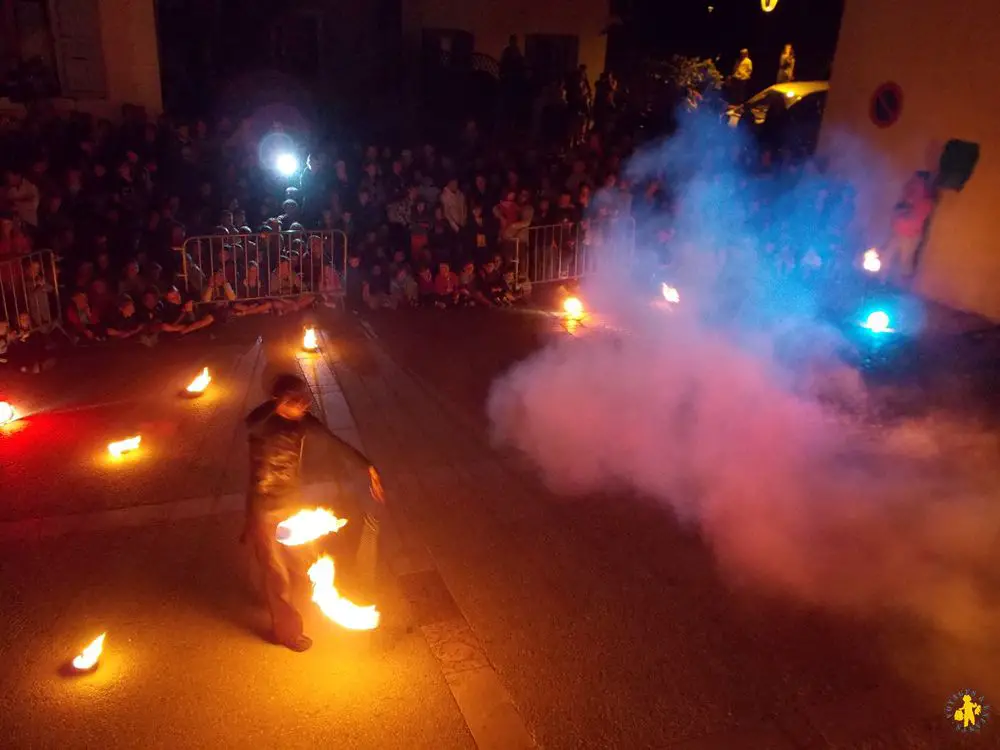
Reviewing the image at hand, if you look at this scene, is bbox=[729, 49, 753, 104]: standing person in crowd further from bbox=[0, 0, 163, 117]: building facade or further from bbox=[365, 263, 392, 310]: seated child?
bbox=[0, 0, 163, 117]: building facade

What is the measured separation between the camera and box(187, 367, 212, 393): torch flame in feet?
28.9

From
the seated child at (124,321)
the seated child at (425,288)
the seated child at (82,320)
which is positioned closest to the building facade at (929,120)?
the seated child at (425,288)

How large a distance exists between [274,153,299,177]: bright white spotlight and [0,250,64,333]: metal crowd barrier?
4.38 metres

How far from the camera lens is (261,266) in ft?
39.3

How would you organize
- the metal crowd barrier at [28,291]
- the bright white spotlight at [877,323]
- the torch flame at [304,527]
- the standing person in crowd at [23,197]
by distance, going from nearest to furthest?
the torch flame at [304,527] → the metal crowd barrier at [28,291] → the standing person in crowd at [23,197] → the bright white spotlight at [877,323]

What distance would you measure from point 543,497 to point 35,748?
395 cm

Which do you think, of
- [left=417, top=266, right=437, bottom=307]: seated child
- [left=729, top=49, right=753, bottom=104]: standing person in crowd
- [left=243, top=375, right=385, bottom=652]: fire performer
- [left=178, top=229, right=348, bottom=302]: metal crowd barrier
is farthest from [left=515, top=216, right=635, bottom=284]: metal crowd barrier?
[left=729, top=49, right=753, bottom=104]: standing person in crowd

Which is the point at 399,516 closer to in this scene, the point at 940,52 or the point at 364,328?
the point at 364,328

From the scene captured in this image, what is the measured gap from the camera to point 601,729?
459cm

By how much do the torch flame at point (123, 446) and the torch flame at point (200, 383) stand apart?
4.19 ft

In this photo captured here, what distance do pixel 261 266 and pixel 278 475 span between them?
766cm

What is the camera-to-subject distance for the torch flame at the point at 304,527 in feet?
16.3

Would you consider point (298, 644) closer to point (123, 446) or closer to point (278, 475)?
point (278, 475)

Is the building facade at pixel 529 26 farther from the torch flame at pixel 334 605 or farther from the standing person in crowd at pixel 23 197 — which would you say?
the torch flame at pixel 334 605
